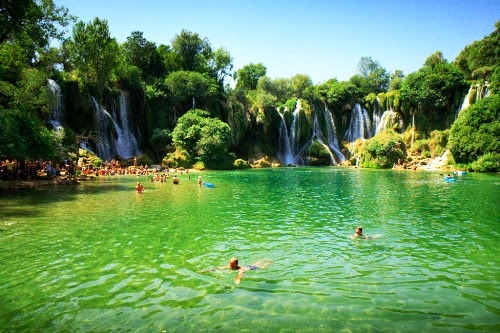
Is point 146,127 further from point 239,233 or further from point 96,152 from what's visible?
point 239,233

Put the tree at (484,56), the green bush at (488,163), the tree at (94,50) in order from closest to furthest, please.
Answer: the green bush at (488,163), the tree at (94,50), the tree at (484,56)

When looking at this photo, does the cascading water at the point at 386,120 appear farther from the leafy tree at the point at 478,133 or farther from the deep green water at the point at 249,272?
the deep green water at the point at 249,272

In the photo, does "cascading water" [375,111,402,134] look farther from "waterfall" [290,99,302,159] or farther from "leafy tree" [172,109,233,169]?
"leafy tree" [172,109,233,169]

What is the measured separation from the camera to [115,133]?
50.5 metres

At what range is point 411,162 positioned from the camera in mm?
59156

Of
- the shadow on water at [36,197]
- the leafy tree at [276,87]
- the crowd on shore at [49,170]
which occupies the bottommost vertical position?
the shadow on water at [36,197]

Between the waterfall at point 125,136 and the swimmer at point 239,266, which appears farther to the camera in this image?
the waterfall at point 125,136

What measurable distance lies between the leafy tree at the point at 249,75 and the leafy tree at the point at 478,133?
49137 mm

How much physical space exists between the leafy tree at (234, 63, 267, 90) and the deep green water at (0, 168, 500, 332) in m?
73.4

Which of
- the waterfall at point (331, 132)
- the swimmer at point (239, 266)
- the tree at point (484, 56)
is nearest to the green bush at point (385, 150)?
the waterfall at point (331, 132)

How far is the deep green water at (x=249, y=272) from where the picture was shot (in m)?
7.04

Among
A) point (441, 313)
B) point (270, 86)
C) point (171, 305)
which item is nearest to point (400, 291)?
point (441, 313)

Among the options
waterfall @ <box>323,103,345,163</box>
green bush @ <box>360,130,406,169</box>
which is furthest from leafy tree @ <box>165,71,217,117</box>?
green bush @ <box>360,130,406,169</box>

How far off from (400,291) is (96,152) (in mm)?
46297
